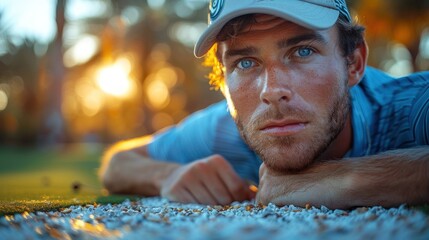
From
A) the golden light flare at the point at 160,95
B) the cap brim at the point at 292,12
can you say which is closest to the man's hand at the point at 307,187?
the cap brim at the point at 292,12

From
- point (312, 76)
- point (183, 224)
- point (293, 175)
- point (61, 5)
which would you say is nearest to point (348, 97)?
point (312, 76)

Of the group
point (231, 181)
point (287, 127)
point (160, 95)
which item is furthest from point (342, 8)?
point (160, 95)

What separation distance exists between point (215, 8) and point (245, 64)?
14.9 inches

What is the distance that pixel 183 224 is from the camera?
1770 millimetres

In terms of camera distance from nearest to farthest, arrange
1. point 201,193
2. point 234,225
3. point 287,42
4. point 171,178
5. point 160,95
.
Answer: point 234,225 < point 287,42 < point 201,193 < point 171,178 < point 160,95

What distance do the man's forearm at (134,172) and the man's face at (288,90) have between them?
125cm

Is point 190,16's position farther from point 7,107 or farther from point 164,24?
point 7,107

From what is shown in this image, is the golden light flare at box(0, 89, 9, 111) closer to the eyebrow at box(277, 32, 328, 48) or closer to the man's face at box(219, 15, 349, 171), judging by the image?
the man's face at box(219, 15, 349, 171)

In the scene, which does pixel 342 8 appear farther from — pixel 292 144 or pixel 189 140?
pixel 189 140

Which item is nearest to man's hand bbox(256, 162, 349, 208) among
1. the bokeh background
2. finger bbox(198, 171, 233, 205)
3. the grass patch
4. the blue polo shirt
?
finger bbox(198, 171, 233, 205)

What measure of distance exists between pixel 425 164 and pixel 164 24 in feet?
81.6

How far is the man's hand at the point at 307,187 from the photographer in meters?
2.29

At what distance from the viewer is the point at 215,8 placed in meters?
2.79

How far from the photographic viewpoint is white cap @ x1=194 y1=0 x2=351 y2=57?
8.09 feet
